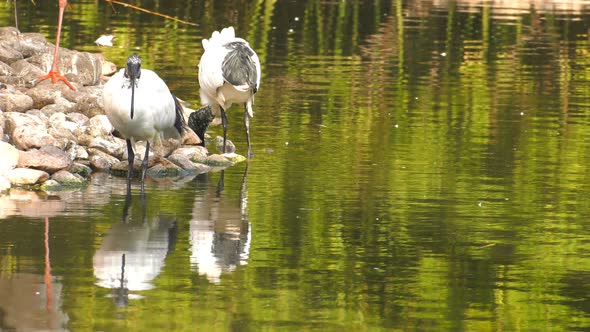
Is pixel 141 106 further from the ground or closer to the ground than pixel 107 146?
further from the ground

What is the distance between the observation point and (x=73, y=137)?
46.8 ft

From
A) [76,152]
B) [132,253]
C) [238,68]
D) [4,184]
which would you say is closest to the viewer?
[132,253]

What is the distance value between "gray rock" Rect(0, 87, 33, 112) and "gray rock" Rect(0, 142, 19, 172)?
191 cm

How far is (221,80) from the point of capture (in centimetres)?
1537

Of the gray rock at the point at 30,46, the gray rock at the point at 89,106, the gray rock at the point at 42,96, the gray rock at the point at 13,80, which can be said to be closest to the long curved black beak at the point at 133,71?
the gray rock at the point at 89,106

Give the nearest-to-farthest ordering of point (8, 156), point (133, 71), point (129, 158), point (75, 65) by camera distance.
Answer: point (133, 71), point (8, 156), point (129, 158), point (75, 65)

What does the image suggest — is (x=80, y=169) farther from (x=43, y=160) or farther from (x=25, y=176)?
(x=25, y=176)

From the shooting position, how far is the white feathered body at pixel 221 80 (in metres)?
15.4

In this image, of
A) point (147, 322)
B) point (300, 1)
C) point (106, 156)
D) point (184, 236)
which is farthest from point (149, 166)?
point (300, 1)

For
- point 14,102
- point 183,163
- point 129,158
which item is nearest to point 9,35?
point 14,102

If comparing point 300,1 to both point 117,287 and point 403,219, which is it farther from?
point 117,287

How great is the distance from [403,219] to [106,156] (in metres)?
3.59

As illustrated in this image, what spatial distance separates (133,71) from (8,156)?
4.52 feet

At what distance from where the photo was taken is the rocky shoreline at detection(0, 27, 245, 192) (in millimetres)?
12953
